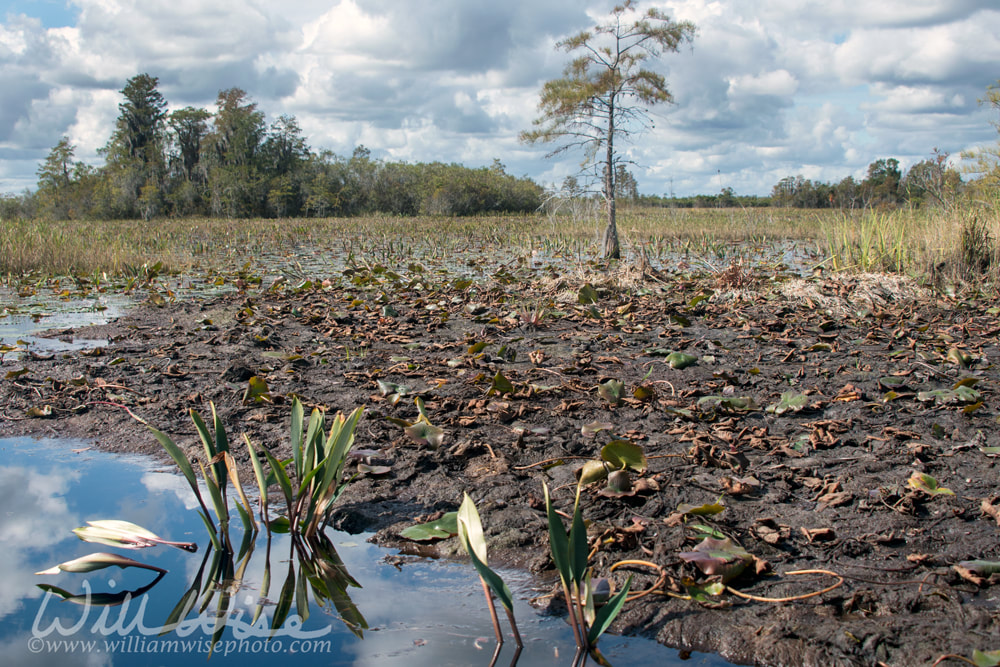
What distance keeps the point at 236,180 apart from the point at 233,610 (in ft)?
137

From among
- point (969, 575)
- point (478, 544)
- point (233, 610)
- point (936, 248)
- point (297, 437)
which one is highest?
point (936, 248)

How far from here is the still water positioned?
191 cm

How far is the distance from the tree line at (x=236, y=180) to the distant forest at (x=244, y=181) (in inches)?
2.6

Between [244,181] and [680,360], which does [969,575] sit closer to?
[680,360]

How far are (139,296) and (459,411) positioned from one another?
693 centimetres

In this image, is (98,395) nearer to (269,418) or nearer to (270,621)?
(269,418)

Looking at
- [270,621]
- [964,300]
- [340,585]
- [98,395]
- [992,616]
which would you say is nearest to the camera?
[992,616]

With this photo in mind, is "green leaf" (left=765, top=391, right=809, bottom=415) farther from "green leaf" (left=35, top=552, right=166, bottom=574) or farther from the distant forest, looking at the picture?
the distant forest

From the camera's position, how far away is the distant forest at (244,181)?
39875 mm

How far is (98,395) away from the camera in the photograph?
416cm

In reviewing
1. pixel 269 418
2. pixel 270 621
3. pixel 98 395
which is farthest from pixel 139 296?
pixel 270 621

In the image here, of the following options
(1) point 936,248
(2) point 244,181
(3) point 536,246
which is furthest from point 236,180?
(1) point 936,248

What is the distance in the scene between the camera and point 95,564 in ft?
7.43

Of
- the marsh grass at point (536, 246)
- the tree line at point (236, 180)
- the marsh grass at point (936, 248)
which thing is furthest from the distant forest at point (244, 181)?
the marsh grass at point (936, 248)
